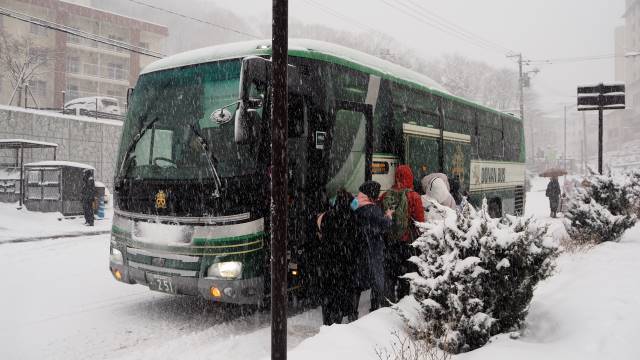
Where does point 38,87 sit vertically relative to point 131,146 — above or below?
above

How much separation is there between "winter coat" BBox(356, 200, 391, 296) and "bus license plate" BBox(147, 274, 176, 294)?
A: 7.31 ft

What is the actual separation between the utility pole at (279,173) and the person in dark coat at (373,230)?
2895mm

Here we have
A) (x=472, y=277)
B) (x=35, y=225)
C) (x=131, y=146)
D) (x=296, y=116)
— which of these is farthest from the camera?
(x=35, y=225)

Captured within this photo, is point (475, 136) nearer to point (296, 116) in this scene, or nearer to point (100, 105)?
point (296, 116)

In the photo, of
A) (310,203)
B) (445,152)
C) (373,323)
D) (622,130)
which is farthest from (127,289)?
(622,130)

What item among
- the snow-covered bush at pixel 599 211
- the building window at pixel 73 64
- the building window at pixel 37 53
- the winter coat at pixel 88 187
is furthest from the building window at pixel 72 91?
the snow-covered bush at pixel 599 211

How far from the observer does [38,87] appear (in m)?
53.5

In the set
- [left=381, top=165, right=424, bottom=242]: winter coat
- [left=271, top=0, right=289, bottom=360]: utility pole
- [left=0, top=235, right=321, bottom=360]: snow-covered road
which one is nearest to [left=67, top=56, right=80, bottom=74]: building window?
[left=0, top=235, right=321, bottom=360]: snow-covered road

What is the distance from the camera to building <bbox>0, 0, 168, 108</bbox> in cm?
5178

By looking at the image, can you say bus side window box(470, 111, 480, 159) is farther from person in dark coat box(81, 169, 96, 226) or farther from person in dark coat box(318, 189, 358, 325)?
person in dark coat box(81, 169, 96, 226)

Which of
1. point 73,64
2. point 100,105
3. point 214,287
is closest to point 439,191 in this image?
point 214,287

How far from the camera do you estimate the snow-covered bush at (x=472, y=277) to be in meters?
4.23

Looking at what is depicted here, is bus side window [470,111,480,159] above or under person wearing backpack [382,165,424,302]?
above

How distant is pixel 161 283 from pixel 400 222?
2.90 metres
